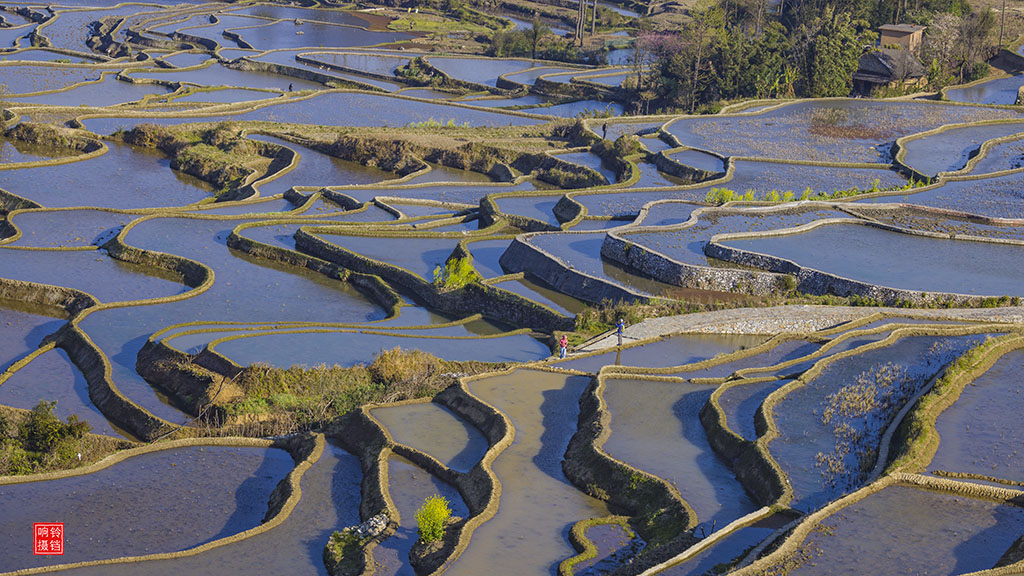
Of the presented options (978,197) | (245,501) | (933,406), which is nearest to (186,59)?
(978,197)

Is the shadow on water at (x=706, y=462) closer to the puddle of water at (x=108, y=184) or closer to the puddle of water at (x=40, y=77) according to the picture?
the puddle of water at (x=108, y=184)

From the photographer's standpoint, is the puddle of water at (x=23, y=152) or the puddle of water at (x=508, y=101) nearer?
the puddle of water at (x=23, y=152)

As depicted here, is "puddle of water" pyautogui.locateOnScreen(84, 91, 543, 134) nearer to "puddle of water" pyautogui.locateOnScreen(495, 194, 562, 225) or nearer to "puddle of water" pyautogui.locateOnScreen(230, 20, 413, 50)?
"puddle of water" pyautogui.locateOnScreen(495, 194, 562, 225)

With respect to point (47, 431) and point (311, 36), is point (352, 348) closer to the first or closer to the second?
point (47, 431)

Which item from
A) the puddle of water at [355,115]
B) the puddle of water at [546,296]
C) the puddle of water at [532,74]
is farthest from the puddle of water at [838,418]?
the puddle of water at [532,74]

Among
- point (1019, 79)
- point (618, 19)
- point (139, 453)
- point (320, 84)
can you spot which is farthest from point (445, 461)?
point (618, 19)

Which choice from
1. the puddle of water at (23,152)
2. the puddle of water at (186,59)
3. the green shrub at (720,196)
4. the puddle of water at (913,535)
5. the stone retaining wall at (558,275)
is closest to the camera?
the puddle of water at (913,535)

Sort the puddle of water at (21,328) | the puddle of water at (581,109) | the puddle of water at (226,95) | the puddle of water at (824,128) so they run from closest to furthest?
the puddle of water at (21,328), the puddle of water at (824,128), the puddle of water at (226,95), the puddle of water at (581,109)
